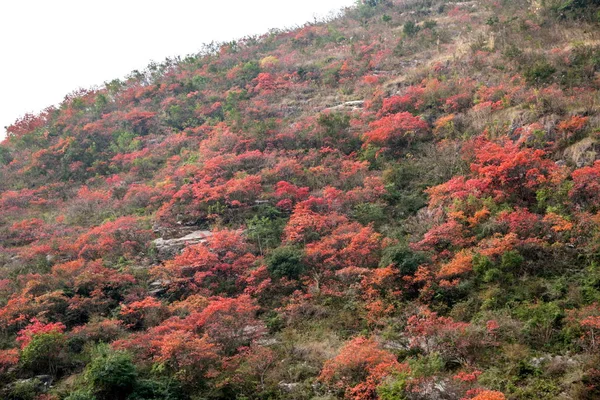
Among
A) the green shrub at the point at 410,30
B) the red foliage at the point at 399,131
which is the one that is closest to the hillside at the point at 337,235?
the red foliage at the point at 399,131

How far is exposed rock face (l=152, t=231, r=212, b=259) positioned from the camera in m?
19.2

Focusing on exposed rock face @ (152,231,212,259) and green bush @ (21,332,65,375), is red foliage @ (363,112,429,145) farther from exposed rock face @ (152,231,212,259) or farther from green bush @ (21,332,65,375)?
green bush @ (21,332,65,375)

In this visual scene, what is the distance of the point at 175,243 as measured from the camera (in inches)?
773

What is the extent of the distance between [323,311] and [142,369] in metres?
5.78

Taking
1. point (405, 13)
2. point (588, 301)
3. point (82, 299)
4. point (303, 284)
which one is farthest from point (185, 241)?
point (405, 13)

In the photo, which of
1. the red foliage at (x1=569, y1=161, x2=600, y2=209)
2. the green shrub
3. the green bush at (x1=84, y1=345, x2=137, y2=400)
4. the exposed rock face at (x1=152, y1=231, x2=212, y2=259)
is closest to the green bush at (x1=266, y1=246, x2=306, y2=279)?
the exposed rock face at (x1=152, y1=231, x2=212, y2=259)

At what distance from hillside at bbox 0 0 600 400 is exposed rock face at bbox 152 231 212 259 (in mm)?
94

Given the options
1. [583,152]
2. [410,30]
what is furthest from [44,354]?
[410,30]

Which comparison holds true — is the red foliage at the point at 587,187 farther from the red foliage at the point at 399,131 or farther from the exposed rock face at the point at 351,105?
the exposed rock face at the point at 351,105

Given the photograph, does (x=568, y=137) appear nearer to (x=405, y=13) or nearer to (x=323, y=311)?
(x=323, y=311)

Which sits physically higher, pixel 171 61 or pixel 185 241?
pixel 171 61

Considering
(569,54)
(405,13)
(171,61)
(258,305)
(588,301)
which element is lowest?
(588,301)

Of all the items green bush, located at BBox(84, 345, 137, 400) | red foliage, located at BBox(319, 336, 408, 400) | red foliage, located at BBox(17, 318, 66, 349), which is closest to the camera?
red foliage, located at BBox(319, 336, 408, 400)

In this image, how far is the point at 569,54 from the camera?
2103cm
